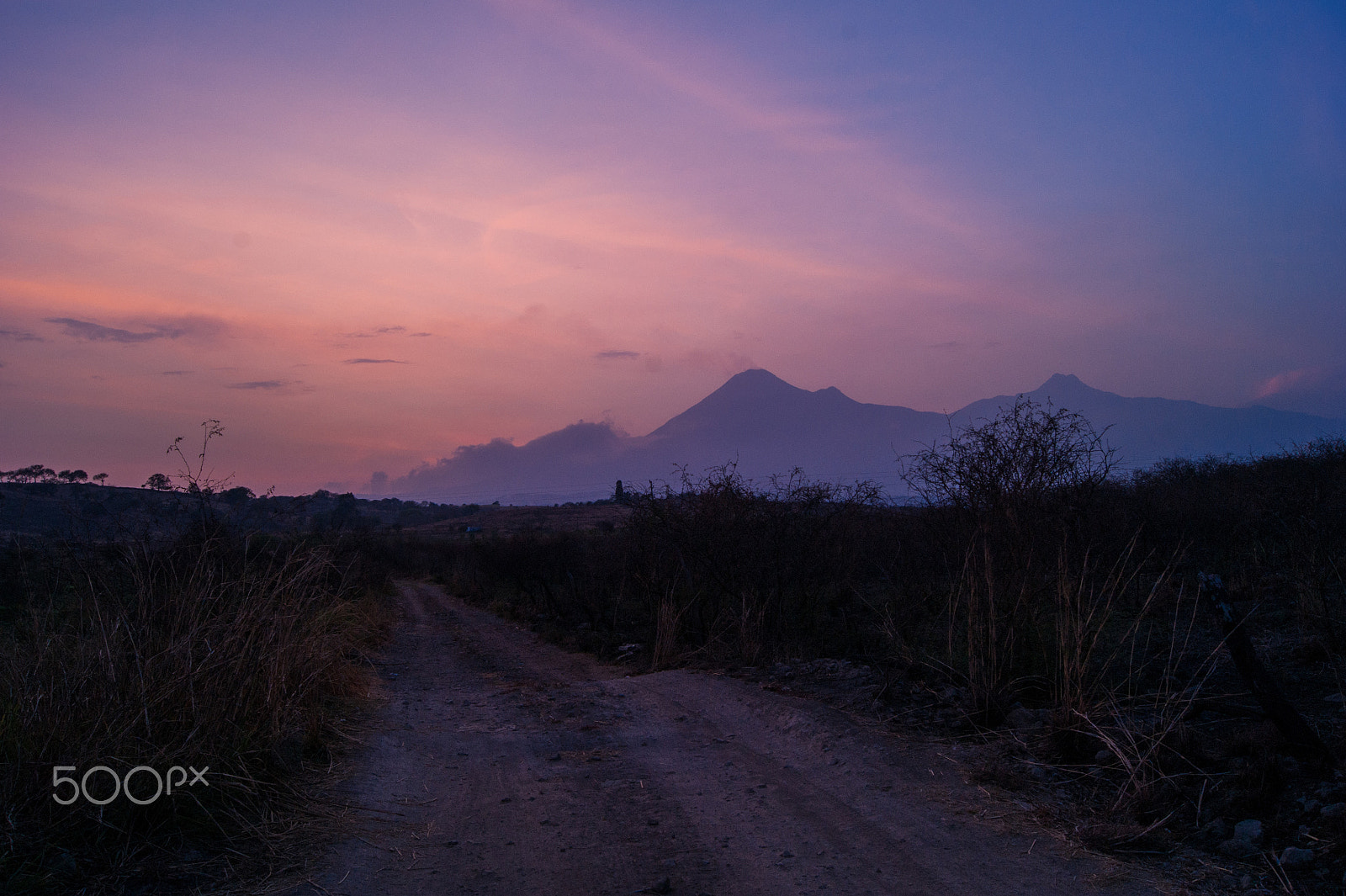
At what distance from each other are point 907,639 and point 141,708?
7.90 m

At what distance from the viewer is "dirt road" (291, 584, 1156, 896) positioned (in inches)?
154

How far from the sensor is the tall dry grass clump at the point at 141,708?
3.75 m

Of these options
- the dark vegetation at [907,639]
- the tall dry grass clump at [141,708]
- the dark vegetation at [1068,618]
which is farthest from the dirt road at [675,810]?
the tall dry grass clump at [141,708]

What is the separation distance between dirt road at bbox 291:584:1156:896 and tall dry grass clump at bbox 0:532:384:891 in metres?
0.71

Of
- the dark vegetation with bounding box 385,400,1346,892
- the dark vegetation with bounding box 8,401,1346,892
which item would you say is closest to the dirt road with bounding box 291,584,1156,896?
the dark vegetation with bounding box 8,401,1346,892

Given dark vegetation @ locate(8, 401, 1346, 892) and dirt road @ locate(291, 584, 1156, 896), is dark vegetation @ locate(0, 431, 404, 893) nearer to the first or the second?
dark vegetation @ locate(8, 401, 1346, 892)

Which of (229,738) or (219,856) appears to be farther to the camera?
(229,738)

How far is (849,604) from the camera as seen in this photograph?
1355 centimetres

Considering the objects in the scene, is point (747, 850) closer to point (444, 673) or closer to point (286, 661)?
point (286, 661)

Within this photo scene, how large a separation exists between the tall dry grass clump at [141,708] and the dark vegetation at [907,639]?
0.02 metres

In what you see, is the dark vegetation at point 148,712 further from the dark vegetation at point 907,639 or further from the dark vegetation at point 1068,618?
the dark vegetation at point 1068,618

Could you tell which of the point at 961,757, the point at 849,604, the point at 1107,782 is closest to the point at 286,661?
the point at 961,757

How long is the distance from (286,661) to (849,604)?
989 cm

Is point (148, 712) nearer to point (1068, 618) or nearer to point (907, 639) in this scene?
point (1068, 618)
